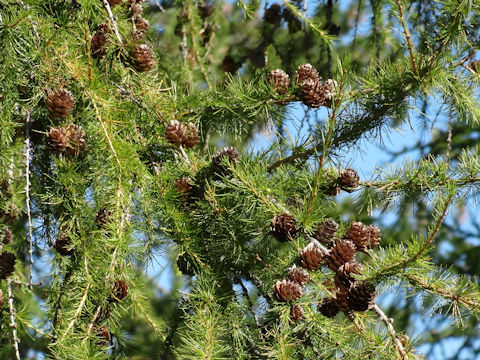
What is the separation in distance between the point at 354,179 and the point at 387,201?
16 centimetres

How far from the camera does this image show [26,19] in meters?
1.11

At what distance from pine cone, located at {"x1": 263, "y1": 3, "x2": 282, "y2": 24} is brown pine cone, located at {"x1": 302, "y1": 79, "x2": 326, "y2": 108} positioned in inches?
37.1

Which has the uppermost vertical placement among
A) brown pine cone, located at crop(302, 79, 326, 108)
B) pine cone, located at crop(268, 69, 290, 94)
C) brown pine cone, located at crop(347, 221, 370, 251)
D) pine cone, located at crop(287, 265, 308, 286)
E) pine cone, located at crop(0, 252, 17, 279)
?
pine cone, located at crop(268, 69, 290, 94)

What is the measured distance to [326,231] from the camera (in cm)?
108

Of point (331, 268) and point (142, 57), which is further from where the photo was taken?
point (142, 57)

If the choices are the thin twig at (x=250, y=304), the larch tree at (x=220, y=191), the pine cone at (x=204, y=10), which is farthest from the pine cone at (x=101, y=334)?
the pine cone at (x=204, y=10)

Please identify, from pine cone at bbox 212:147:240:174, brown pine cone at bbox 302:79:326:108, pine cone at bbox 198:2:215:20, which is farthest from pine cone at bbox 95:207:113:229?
pine cone at bbox 198:2:215:20

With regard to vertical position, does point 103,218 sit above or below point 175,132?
below

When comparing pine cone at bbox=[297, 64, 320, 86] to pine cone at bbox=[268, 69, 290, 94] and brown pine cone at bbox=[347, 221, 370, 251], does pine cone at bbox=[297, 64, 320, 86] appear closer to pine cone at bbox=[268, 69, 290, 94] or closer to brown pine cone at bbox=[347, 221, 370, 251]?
pine cone at bbox=[268, 69, 290, 94]

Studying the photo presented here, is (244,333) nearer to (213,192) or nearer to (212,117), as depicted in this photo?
(213,192)

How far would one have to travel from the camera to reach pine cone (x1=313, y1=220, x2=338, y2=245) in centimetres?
108

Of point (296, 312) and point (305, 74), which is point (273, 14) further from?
point (296, 312)

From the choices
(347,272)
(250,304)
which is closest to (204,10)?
(250,304)

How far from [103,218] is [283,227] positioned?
0.32 metres
